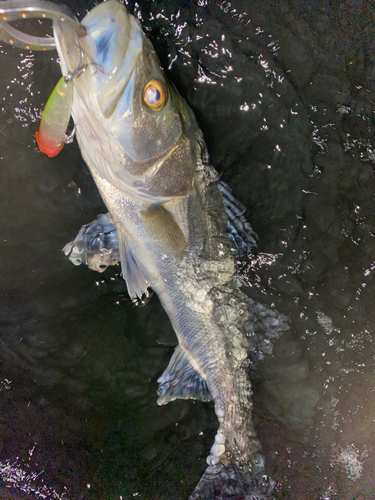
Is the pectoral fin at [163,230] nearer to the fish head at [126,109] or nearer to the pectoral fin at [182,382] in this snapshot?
the fish head at [126,109]

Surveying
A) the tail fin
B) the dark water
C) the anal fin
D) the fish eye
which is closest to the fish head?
the fish eye

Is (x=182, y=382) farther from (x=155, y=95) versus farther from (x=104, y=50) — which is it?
(x=104, y=50)

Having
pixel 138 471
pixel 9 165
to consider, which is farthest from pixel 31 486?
pixel 9 165

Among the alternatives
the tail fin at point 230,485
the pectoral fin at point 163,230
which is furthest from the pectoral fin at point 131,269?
the tail fin at point 230,485

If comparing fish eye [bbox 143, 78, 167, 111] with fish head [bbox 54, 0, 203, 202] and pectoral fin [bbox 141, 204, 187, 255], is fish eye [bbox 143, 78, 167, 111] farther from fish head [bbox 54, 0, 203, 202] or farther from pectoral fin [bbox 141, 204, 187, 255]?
pectoral fin [bbox 141, 204, 187, 255]

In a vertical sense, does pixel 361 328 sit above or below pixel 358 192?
below

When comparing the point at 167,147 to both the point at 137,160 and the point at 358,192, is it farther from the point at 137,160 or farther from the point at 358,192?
the point at 358,192
